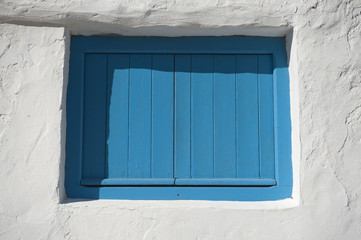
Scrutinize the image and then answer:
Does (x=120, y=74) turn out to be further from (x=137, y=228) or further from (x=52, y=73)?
(x=137, y=228)

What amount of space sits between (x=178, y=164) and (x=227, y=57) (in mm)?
757

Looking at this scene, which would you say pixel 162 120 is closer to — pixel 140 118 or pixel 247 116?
pixel 140 118

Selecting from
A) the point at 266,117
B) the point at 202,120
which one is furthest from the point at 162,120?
the point at 266,117

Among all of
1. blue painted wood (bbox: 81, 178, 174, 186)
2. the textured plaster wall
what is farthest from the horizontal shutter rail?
the textured plaster wall

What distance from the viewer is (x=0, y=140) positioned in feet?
8.48

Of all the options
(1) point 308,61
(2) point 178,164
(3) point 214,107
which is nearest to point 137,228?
(2) point 178,164

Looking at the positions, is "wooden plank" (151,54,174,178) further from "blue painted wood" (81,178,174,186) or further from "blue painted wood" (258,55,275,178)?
"blue painted wood" (258,55,275,178)

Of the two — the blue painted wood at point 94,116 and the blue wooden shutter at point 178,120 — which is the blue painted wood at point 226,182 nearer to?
the blue wooden shutter at point 178,120

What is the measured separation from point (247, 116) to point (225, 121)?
0.47 ft

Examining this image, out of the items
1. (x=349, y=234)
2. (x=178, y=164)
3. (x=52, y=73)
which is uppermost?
(x=52, y=73)

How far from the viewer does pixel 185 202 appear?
105 inches

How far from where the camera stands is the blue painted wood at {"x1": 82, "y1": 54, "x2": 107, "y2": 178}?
9.04 feet

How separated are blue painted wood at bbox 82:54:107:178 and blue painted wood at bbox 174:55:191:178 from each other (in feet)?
1.51

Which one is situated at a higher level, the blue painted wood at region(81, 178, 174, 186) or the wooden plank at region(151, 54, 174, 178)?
the wooden plank at region(151, 54, 174, 178)
